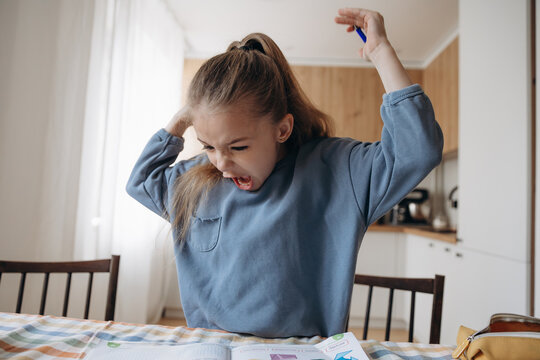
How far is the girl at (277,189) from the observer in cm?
62

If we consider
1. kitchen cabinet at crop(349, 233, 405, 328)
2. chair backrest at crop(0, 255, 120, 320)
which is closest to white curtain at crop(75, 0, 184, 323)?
chair backrest at crop(0, 255, 120, 320)

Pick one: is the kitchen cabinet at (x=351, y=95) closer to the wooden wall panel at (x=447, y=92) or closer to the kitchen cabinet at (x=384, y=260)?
the wooden wall panel at (x=447, y=92)

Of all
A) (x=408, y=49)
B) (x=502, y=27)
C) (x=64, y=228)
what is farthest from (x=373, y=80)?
(x=64, y=228)

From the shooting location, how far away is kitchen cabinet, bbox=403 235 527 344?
1.50 meters

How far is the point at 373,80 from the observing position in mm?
3326

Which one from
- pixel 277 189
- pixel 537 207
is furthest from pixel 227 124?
pixel 537 207

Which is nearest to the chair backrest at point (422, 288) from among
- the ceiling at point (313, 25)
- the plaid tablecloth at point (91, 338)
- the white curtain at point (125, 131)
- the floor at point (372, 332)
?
the plaid tablecloth at point (91, 338)

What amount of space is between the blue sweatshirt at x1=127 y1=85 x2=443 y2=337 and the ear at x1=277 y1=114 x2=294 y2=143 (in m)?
0.07

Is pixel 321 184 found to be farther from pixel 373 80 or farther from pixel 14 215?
pixel 373 80

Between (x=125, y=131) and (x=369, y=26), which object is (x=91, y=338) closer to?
(x=369, y=26)

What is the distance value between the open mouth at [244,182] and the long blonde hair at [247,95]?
0.06 m

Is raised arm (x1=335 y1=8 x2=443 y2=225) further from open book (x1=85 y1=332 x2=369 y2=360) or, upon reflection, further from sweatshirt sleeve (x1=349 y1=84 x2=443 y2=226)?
open book (x1=85 y1=332 x2=369 y2=360)

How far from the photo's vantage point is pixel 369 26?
2.14ft

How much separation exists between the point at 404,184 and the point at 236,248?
0.35m
